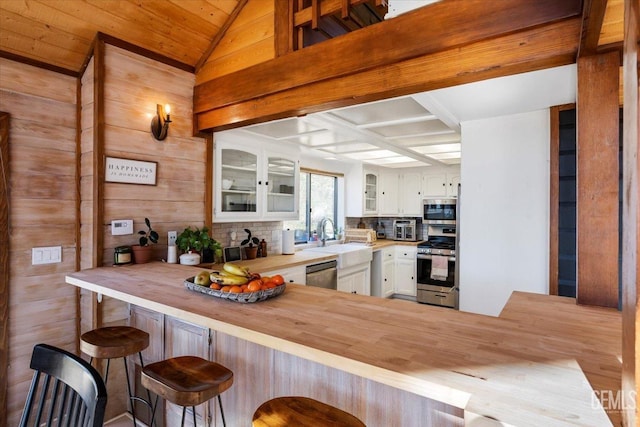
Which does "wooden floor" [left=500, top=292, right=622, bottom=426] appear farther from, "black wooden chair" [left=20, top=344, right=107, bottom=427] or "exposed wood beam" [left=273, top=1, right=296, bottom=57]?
"exposed wood beam" [left=273, top=1, right=296, bottom=57]

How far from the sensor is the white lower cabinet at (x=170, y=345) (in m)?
1.86

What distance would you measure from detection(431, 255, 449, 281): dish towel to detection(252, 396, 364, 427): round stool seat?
402 centimetres

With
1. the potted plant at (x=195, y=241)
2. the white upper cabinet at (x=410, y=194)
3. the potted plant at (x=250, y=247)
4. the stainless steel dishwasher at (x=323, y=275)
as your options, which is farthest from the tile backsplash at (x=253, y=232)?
the white upper cabinet at (x=410, y=194)

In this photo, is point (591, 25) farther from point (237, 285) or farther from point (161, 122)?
point (161, 122)

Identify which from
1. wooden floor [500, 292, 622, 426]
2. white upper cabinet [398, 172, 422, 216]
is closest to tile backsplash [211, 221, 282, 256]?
wooden floor [500, 292, 622, 426]

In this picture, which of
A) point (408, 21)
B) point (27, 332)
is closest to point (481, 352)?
point (408, 21)

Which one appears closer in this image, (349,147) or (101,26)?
(101,26)

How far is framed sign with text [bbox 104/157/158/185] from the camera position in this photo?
2338 millimetres

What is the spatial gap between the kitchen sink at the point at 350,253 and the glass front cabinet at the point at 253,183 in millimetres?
784

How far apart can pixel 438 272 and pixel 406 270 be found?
0.65 m

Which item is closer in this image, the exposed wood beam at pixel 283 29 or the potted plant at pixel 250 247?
the exposed wood beam at pixel 283 29

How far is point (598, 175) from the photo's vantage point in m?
1.40

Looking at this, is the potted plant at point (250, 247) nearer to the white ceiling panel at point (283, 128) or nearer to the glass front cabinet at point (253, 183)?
the glass front cabinet at point (253, 183)

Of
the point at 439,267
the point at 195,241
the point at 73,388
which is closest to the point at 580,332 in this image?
the point at 73,388
